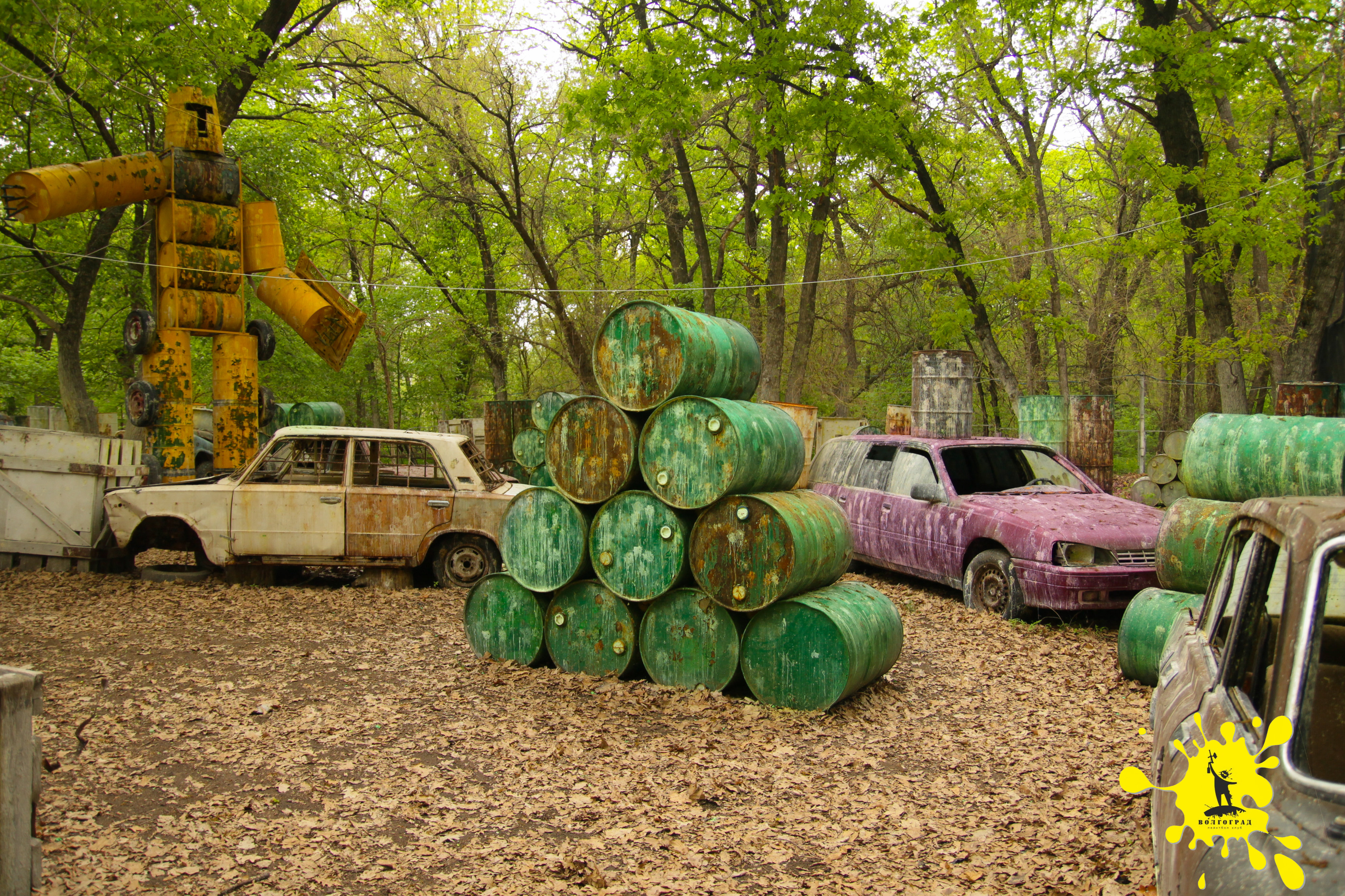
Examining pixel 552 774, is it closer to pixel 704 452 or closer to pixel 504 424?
pixel 704 452

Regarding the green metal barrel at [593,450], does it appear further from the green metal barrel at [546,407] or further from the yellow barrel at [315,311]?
the yellow barrel at [315,311]

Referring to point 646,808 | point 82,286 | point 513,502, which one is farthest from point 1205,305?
point 82,286

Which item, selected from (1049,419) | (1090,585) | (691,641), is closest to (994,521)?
(1090,585)

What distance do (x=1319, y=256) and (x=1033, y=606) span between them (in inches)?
375

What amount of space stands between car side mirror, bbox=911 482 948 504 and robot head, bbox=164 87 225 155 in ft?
32.6

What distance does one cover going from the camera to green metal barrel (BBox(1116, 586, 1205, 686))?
612 cm

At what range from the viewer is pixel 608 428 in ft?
20.7

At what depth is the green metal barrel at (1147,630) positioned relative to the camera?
20.1 ft

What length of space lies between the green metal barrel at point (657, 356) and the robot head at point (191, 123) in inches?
330

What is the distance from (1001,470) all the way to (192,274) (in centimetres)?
1009

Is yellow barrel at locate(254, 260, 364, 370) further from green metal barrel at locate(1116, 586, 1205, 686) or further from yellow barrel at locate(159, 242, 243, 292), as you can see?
green metal barrel at locate(1116, 586, 1205, 686)

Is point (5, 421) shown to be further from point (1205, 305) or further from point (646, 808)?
point (1205, 305)

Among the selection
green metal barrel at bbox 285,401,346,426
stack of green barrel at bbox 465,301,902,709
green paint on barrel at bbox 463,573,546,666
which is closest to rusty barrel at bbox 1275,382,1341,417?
stack of green barrel at bbox 465,301,902,709

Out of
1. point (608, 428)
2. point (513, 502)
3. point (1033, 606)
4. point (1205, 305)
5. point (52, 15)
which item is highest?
point (52, 15)
